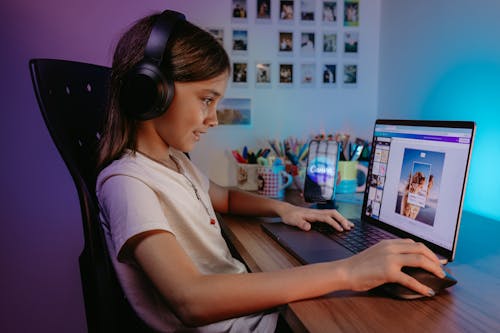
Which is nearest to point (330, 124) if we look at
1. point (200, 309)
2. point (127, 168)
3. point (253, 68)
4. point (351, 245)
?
point (253, 68)

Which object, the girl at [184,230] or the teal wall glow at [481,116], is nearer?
the girl at [184,230]

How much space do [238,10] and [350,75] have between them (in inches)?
18.3

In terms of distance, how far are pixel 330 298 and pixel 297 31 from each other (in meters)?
1.10

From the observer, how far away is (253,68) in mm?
1474

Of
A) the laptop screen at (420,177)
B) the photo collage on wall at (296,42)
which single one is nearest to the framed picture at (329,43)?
the photo collage on wall at (296,42)

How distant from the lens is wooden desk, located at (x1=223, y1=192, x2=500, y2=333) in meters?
0.52

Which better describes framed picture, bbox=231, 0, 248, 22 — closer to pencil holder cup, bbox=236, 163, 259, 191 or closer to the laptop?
pencil holder cup, bbox=236, 163, 259, 191

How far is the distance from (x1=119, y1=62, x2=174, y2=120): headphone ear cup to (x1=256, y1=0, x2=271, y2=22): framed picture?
80cm

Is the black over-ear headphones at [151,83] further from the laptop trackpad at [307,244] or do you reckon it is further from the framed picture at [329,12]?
the framed picture at [329,12]

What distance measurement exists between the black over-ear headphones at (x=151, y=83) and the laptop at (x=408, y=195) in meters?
0.37

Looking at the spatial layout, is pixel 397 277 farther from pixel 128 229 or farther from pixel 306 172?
pixel 306 172

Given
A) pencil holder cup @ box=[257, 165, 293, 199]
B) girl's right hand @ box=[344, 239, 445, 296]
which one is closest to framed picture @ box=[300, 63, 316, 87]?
pencil holder cup @ box=[257, 165, 293, 199]

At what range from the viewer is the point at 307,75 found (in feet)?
4.93

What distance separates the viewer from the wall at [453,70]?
3.37ft
